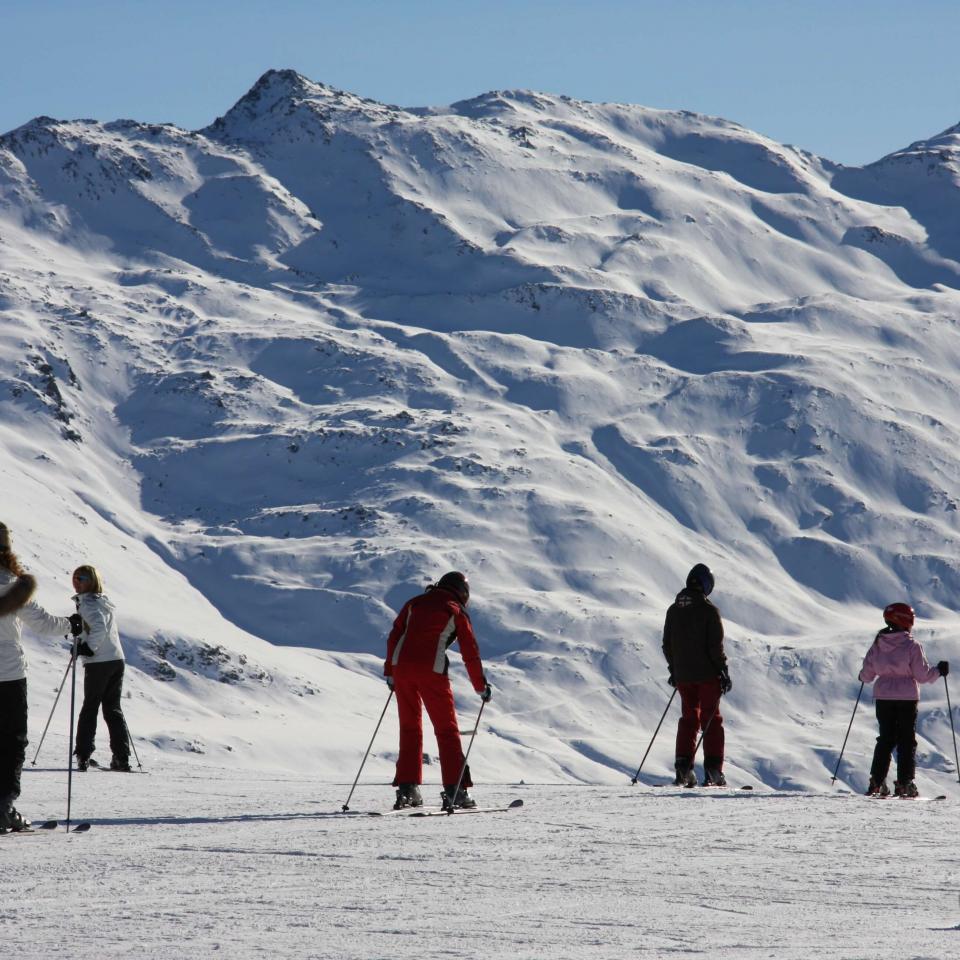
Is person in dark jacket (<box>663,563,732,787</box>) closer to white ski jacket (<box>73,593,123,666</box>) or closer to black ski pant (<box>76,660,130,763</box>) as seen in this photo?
white ski jacket (<box>73,593,123,666</box>)

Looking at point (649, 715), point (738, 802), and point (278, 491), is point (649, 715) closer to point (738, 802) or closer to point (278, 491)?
point (278, 491)

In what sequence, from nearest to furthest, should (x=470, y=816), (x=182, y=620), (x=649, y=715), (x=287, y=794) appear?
(x=470, y=816) → (x=287, y=794) → (x=182, y=620) → (x=649, y=715)

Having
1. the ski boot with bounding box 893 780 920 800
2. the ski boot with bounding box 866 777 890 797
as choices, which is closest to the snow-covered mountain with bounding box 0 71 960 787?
the ski boot with bounding box 866 777 890 797

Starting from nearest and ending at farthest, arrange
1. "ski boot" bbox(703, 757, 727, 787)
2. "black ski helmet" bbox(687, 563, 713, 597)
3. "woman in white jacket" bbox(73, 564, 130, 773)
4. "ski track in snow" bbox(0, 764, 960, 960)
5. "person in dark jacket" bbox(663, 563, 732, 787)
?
"ski track in snow" bbox(0, 764, 960, 960) → "person in dark jacket" bbox(663, 563, 732, 787) → "black ski helmet" bbox(687, 563, 713, 597) → "ski boot" bbox(703, 757, 727, 787) → "woman in white jacket" bbox(73, 564, 130, 773)

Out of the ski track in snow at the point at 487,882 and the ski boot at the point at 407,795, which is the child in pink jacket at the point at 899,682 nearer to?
the ski track in snow at the point at 487,882

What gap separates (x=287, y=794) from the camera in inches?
552

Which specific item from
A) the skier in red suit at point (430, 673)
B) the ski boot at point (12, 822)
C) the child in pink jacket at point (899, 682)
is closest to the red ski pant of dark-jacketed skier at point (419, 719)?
the skier in red suit at point (430, 673)

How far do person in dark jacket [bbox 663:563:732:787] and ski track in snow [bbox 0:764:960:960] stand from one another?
81.7 inches

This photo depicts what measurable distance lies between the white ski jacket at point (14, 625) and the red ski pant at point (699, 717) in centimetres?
652

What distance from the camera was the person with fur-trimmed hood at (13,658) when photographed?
32.0 feet

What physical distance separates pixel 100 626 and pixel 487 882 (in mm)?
7937

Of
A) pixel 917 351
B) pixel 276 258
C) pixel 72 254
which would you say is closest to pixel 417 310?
pixel 276 258

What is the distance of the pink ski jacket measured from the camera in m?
14.4

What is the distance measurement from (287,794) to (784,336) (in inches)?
6257
